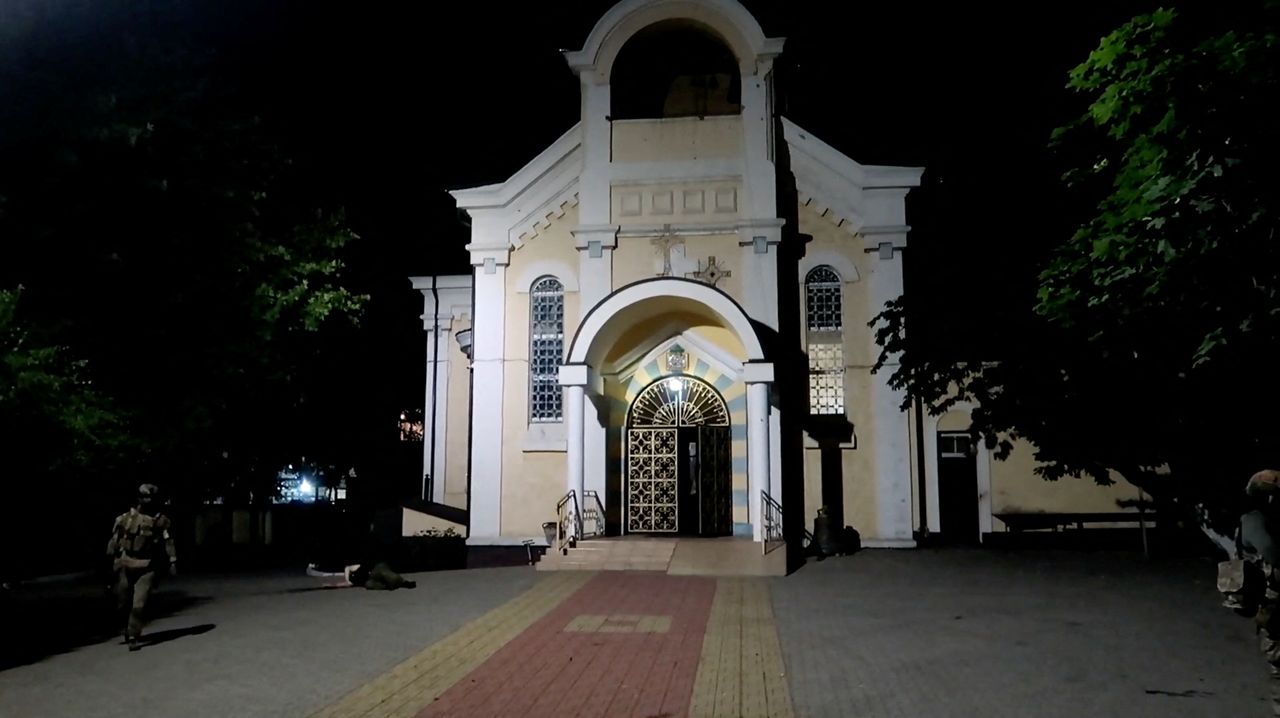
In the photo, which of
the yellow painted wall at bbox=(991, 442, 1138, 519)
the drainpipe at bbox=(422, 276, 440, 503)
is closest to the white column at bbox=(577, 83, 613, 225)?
the drainpipe at bbox=(422, 276, 440, 503)

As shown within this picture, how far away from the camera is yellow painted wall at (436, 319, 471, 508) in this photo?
22.8 m

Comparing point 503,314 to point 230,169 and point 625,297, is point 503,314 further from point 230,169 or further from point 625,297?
point 230,169

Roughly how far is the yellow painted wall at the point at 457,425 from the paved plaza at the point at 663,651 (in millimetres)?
8784

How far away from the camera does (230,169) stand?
14.7 meters

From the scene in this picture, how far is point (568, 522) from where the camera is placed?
1680 centimetres

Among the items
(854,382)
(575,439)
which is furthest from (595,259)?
(854,382)

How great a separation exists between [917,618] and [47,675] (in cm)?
884

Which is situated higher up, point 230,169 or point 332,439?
point 230,169

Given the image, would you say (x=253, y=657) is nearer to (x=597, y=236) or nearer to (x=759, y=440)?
(x=759, y=440)

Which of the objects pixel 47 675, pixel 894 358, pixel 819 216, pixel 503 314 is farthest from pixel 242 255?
pixel 894 358

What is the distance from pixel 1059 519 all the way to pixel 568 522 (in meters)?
10.1

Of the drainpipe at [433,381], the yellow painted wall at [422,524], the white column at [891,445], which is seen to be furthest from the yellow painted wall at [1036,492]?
the drainpipe at [433,381]

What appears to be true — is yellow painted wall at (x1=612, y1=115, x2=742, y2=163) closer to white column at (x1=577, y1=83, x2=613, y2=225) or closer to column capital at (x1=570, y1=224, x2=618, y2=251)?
white column at (x1=577, y1=83, x2=613, y2=225)

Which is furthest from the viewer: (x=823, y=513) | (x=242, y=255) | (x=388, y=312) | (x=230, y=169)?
(x=388, y=312)
